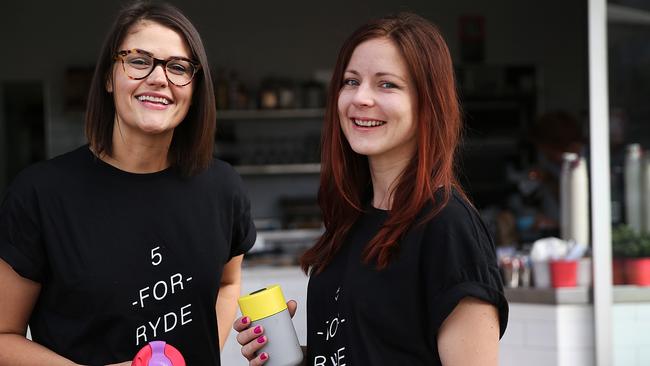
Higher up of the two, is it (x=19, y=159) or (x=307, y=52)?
(x=307, y=52)

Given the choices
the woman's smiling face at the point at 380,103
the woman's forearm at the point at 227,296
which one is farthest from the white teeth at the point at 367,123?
the woman's forearm at the point at 227,296

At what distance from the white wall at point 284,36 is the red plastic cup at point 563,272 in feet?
15.1

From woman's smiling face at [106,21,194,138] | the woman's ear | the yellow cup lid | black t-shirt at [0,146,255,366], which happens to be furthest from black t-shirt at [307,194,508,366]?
the woman's ear

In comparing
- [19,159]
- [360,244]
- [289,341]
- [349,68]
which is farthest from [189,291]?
[19,159]

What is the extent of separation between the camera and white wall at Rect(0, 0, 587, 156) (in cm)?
786

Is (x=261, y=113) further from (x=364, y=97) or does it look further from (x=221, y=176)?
(x=364, y=97)

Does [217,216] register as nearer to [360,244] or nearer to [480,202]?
[360,244]

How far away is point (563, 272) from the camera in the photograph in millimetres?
3586

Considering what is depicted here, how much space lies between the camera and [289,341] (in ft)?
4.99

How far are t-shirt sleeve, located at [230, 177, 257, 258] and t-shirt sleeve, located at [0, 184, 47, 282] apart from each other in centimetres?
46

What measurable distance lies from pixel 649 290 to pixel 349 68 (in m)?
2.60

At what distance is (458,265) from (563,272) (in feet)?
7.89

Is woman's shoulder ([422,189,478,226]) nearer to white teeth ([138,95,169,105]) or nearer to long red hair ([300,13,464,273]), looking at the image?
long red hair ([300,13,464,273])

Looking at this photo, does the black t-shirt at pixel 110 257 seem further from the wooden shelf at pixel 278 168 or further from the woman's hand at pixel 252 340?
the wooden shelf at pixel 278 168
